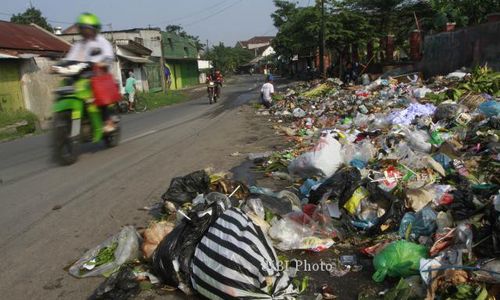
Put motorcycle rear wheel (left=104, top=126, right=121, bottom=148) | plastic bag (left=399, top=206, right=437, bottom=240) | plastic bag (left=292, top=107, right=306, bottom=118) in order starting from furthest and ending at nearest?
plastic bag (left=292, top=107, right=306, bottom=118) < motorcycle rear wheel (left=104, top=126, right=121, bottom=148) < plastic bag (left=399, top=206, right=437, bottom=240)

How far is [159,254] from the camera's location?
327cm

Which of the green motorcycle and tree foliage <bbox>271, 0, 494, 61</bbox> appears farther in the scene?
tree foliage <bbox>271, 0, 494, 61</bbox>

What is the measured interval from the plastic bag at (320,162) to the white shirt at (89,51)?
3.36 metres

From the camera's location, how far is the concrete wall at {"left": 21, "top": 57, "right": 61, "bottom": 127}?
62.8ft

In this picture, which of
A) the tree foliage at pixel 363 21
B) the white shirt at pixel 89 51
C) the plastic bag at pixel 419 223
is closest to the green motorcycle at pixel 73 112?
the white shirt at pixel 89 51

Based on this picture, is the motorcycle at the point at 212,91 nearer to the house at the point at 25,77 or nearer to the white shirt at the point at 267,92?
the white shirt at the point at 267,92

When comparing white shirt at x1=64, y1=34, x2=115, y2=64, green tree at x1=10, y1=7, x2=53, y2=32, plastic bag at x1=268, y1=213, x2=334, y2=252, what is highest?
green tree at x1=10, y1=7, x2=53, y2=32

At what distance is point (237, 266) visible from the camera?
2.89 m

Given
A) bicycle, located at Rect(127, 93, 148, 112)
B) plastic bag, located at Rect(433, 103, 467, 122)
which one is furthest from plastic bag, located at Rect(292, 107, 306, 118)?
bicycle, located at Rect(127, 93, 148, 112)

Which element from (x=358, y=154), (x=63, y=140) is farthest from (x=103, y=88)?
(x=358, y=154)

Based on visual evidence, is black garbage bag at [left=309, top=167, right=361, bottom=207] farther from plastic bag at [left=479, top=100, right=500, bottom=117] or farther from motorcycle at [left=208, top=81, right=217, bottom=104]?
motorcycle at [left=208, top=81, right=217, bottom=104]

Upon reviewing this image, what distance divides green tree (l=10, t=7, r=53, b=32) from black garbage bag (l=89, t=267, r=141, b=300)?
5478 cm

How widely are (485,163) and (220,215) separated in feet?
11.4

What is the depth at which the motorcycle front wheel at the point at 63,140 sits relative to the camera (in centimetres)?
654
